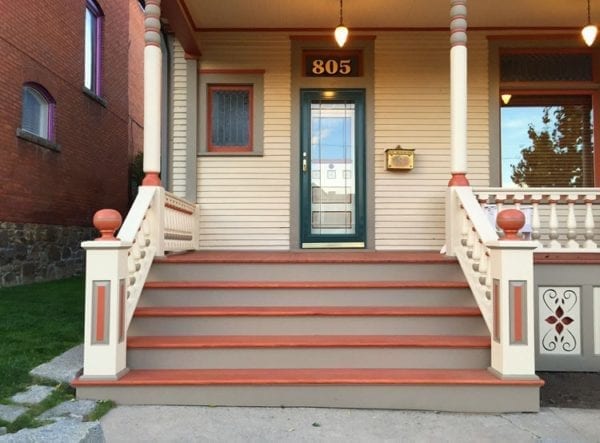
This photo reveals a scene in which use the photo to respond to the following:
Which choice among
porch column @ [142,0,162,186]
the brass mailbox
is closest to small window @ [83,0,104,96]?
porch column @ [142,0,162,186]

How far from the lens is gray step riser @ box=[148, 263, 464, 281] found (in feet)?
13.6

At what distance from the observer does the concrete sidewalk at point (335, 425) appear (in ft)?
9.03

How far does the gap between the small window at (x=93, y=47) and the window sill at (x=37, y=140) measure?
6.59ft

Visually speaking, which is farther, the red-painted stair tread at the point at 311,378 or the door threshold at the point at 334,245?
the door threshold at the point at 334,245

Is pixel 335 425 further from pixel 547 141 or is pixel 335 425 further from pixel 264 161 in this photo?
pixel 547 141

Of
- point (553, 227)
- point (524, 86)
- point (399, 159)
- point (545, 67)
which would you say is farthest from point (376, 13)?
point (553, 227)

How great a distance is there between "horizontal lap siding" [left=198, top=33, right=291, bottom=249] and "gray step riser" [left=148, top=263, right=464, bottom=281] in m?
1.76

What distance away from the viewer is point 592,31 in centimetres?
513

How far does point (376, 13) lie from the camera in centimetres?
560

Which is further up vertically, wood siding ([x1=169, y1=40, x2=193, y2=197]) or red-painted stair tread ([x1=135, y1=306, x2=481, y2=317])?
wood siding ([x1=169, y1=40, x2=193, y2=197])

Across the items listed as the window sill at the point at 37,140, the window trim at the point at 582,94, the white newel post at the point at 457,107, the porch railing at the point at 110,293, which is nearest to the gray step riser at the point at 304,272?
the white newel post at the point at 457,107

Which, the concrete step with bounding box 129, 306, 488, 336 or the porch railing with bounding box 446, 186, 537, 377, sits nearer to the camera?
the porch railing with bounding box 446, 186, 537, 377

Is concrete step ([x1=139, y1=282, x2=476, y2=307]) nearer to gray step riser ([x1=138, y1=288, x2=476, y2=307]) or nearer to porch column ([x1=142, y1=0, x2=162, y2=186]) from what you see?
gray step riser ([x1=138, y1=288, x2=476, y2=307])

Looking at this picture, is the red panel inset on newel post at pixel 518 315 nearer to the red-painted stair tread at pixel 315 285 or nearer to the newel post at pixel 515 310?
the newel post at pixel 515 310
